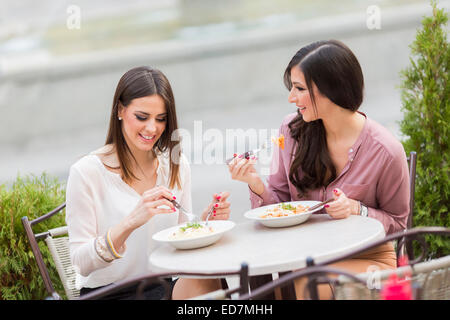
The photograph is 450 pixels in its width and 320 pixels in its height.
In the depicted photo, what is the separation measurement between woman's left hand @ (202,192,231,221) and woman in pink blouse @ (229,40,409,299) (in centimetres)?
9

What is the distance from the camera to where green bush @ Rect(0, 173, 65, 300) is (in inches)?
98.3

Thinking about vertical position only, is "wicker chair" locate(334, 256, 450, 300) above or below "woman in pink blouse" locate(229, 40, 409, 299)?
below

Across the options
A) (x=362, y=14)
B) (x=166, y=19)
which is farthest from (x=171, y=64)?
(x=362, y=14)

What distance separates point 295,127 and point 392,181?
1.59 feet

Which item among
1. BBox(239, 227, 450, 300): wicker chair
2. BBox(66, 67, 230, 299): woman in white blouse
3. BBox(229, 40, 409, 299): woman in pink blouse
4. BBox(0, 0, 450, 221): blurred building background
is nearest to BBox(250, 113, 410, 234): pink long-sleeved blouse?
BBox(229, 40, 409, 299): woman in pink blouse

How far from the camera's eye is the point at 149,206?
1.82m

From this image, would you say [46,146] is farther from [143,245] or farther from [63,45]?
[143,245]

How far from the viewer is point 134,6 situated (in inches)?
556

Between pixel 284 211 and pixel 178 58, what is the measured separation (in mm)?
9549

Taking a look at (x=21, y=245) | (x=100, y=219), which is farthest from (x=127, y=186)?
(x=21, y=245)

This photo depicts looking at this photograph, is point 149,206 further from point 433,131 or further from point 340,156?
point 433,131

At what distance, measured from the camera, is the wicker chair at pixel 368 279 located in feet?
4.09

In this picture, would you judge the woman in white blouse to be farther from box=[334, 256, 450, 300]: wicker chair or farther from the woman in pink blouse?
box=[334, 256, 450, 300]: wicker chair

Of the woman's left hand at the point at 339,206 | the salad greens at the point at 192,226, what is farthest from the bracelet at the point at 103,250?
the woman's left hand at the point at 339,206
